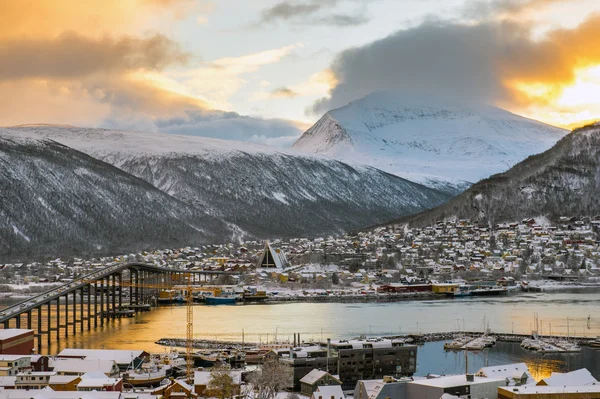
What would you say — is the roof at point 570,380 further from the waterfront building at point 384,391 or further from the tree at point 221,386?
the tree at point 221,386

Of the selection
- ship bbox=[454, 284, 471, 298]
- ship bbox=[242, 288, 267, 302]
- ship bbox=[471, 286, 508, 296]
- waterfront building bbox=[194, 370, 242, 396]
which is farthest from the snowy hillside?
waterfront building bbox=[194, 370, 242, 396]

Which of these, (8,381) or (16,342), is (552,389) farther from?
(16,342)

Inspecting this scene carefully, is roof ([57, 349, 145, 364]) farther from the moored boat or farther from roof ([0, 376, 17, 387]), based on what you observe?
the moored boat

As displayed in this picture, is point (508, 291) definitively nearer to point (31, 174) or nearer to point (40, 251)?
point (40, 251)

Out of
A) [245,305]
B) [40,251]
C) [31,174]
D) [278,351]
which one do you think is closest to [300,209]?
[31,174]

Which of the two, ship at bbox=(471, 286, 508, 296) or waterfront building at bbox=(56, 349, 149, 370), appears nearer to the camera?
waterfront building at bbox=(56, 349, 149, 370)
